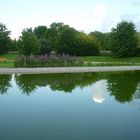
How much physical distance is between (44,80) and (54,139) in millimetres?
11685

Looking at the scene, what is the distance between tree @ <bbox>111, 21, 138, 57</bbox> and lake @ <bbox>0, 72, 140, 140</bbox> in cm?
2782

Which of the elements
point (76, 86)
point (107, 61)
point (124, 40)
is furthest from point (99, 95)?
point (124, 40)

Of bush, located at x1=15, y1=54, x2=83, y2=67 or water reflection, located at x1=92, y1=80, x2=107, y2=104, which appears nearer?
water reflection, located at x1=92, y1=80, x2=107, y2=104

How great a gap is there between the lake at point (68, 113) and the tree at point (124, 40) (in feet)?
91.3

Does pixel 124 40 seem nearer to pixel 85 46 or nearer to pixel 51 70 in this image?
pixel 85 46

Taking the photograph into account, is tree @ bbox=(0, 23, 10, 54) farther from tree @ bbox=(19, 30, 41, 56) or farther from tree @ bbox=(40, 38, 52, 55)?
tree @ bbox=(19, 30, 41, 56)

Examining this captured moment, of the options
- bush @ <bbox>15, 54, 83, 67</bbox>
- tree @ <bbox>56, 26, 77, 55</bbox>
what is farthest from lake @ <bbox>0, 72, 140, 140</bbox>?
tree @ <bbox>56, 26, 77, 55</bbox>

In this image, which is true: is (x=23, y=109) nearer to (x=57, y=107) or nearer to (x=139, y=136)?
(x=57, y=107)

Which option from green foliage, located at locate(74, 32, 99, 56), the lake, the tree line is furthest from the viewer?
green foliage, located at locate(74, 32, 99, 56)

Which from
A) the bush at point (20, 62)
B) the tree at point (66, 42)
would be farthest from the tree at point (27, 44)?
the bush at point (20, 62)

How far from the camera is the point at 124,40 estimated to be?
4362cm

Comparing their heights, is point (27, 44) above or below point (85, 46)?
above

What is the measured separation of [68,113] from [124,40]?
35187 mm

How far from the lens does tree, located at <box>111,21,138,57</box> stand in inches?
1698
